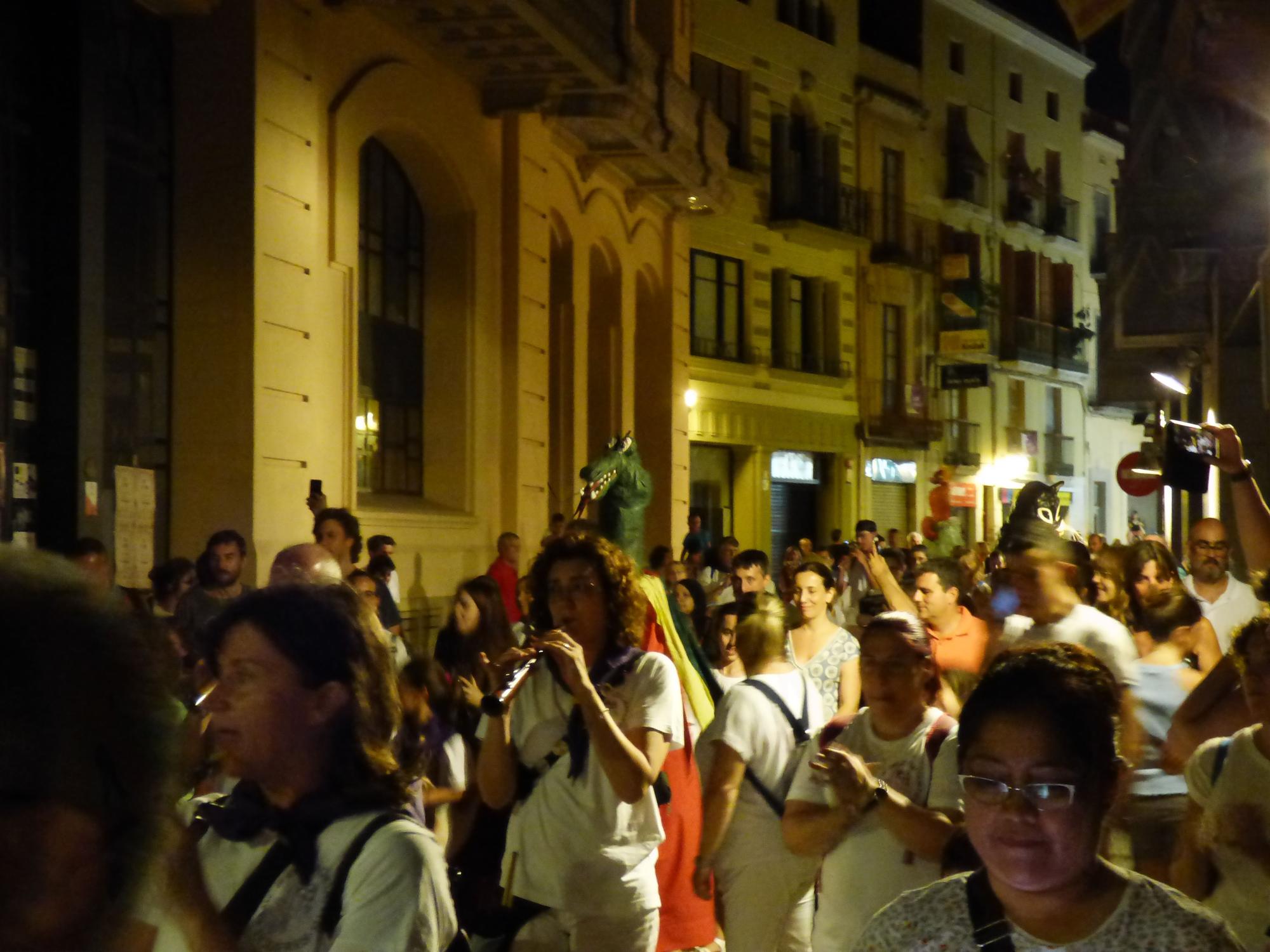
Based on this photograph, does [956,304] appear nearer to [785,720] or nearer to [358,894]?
[785,720]

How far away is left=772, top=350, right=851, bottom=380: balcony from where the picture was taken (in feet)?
107

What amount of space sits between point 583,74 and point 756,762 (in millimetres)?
12095

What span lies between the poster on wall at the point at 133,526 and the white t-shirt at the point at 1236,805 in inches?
332

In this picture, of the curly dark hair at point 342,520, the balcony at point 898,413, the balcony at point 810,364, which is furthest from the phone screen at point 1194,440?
the balcony at point 898,413

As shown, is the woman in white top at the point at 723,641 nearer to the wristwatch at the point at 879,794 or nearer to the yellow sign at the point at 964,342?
the wristwatch at the point at 879,794

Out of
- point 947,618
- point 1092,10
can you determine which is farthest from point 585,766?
point 1092,10

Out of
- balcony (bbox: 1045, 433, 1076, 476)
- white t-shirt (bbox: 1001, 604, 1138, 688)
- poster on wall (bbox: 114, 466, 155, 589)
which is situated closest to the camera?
white t-shirt (bbox: 1001, 604, 1138, 688)

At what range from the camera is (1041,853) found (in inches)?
105

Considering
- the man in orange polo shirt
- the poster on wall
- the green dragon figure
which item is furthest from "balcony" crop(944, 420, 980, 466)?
the man in orange polo shirt

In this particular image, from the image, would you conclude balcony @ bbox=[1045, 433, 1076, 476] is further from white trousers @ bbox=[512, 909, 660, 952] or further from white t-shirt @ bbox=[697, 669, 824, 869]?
white trousers @ bbox=[512, 909, 660, 952]

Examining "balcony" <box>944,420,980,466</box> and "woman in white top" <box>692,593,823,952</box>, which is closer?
"woman in white top" <box>692,593,823,952</box>

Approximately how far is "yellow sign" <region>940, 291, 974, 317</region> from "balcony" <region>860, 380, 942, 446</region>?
1.91 m

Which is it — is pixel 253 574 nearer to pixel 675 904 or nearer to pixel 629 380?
pixel 675 904

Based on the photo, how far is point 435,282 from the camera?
16.8m
